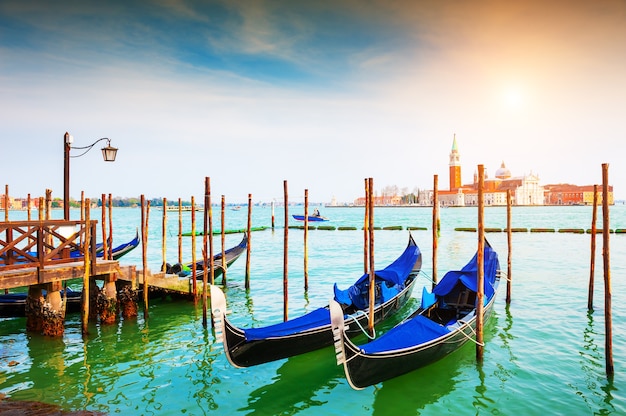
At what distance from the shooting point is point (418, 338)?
5445 millimetres

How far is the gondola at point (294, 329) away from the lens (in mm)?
5332

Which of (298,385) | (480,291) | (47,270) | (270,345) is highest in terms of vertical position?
(47,270)

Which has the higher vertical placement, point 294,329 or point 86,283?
point 86,283

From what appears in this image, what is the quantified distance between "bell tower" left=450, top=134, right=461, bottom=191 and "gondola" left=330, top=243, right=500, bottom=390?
344ft

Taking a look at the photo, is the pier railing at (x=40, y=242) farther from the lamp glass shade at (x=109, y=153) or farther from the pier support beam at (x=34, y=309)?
the lamp glass shade at (x=109, y=153)

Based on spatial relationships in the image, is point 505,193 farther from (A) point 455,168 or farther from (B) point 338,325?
(B) point 338,325

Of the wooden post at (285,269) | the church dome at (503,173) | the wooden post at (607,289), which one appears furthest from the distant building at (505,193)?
the wooden post at (607,289)

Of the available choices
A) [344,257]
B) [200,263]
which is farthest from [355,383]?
[344,257]

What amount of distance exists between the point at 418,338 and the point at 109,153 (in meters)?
5.98

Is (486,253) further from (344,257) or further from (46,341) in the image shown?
(344,257)

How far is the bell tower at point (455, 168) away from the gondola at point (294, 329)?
343ft

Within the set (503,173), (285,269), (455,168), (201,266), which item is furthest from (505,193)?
(285,269)

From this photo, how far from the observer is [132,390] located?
5.29 meters

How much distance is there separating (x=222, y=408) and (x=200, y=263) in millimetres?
7031
